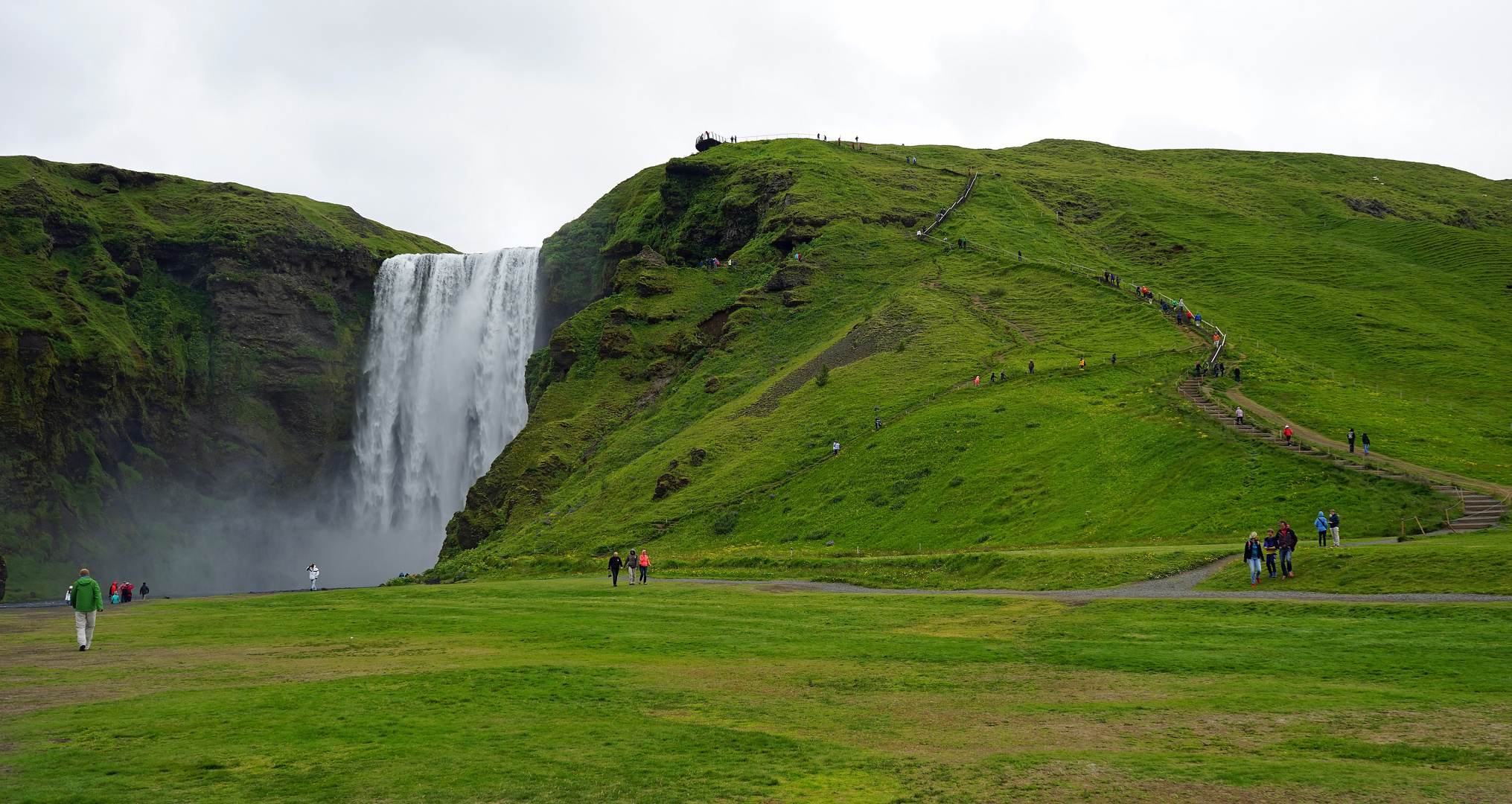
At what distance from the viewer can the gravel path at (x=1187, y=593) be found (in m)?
28.1

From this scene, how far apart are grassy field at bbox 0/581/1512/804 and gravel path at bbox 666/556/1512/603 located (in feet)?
6.34

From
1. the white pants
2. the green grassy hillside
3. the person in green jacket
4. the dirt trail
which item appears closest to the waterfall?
the green grassy hillside

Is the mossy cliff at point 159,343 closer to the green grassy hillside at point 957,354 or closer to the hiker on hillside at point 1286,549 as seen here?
the green grassy hillside at point 957,354

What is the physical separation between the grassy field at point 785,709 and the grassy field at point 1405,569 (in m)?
4.07

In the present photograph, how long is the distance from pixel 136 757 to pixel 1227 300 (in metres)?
105

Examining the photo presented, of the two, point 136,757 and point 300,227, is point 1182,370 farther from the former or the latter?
point 300,227

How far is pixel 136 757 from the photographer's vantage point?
13.7m

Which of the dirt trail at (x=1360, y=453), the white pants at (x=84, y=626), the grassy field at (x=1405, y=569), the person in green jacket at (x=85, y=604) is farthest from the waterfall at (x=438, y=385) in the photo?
the grassy field at (x=1405, y=569)

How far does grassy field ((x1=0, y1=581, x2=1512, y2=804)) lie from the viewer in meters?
13.0

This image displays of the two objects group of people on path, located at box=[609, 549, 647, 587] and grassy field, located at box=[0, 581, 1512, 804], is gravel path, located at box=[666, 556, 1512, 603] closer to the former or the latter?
grassy field, located at box=[0, 581, 1512, 804]

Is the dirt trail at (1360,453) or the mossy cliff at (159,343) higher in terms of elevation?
the mossy cliff at (159,343)

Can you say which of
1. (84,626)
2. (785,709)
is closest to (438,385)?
(84,626)

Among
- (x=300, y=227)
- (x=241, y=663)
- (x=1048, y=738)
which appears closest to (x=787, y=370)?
(x=241, y=663)

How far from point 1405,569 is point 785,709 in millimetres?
23515
